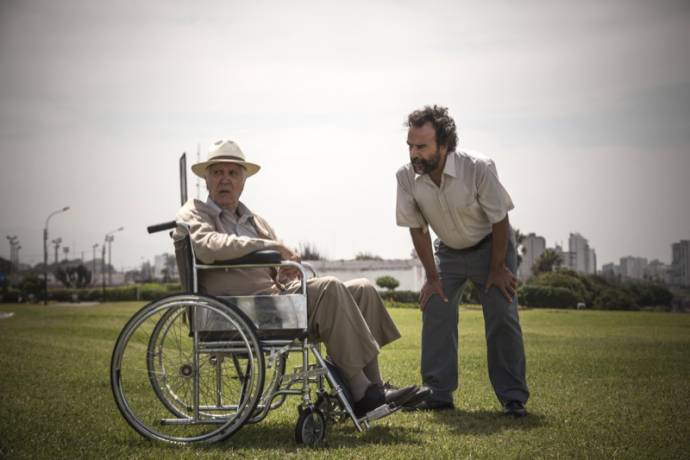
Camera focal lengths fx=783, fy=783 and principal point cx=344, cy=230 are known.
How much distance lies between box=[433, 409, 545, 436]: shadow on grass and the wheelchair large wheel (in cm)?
125

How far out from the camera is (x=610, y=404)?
5.30 metres

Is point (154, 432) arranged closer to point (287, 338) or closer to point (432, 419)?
point (287, 338)

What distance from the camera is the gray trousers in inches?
200

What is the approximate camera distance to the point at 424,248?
5105mm

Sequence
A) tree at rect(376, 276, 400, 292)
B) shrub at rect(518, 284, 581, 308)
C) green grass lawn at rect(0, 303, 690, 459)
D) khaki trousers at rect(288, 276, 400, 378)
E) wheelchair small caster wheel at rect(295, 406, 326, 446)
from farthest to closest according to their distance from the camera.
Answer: tree at rect(376, 276, 400, 292), shrub at rect(518, 284, 581, 308), khaki trousers at rect(288, 276, 400, 378), wheelchair small caster wheel at rect(295, 406, 326, 446), green grass lawn at rect(0, 303, 690, 459)

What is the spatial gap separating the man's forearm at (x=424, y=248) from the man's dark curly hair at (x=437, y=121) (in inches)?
24.3

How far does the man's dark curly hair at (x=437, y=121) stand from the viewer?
482 centimetres

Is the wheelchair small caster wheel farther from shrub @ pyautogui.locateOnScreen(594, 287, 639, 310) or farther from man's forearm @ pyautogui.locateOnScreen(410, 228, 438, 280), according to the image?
shrub @ pyautogui.locateOnScreen(594, 287, 639, 310)

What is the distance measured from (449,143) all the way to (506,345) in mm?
1365

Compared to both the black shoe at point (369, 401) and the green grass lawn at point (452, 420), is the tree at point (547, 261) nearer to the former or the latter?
the green grass lawn at point (452, 420)

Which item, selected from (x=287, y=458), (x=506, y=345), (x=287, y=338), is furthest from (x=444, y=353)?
(x=287, y=458)

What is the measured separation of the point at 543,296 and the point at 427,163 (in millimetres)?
29191

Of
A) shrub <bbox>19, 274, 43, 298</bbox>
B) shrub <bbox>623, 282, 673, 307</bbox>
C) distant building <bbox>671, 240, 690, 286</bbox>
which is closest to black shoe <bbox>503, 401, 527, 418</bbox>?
distant building <bbox>671, 240, 690, 286</bbox>

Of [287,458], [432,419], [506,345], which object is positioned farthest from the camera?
[506,345]
